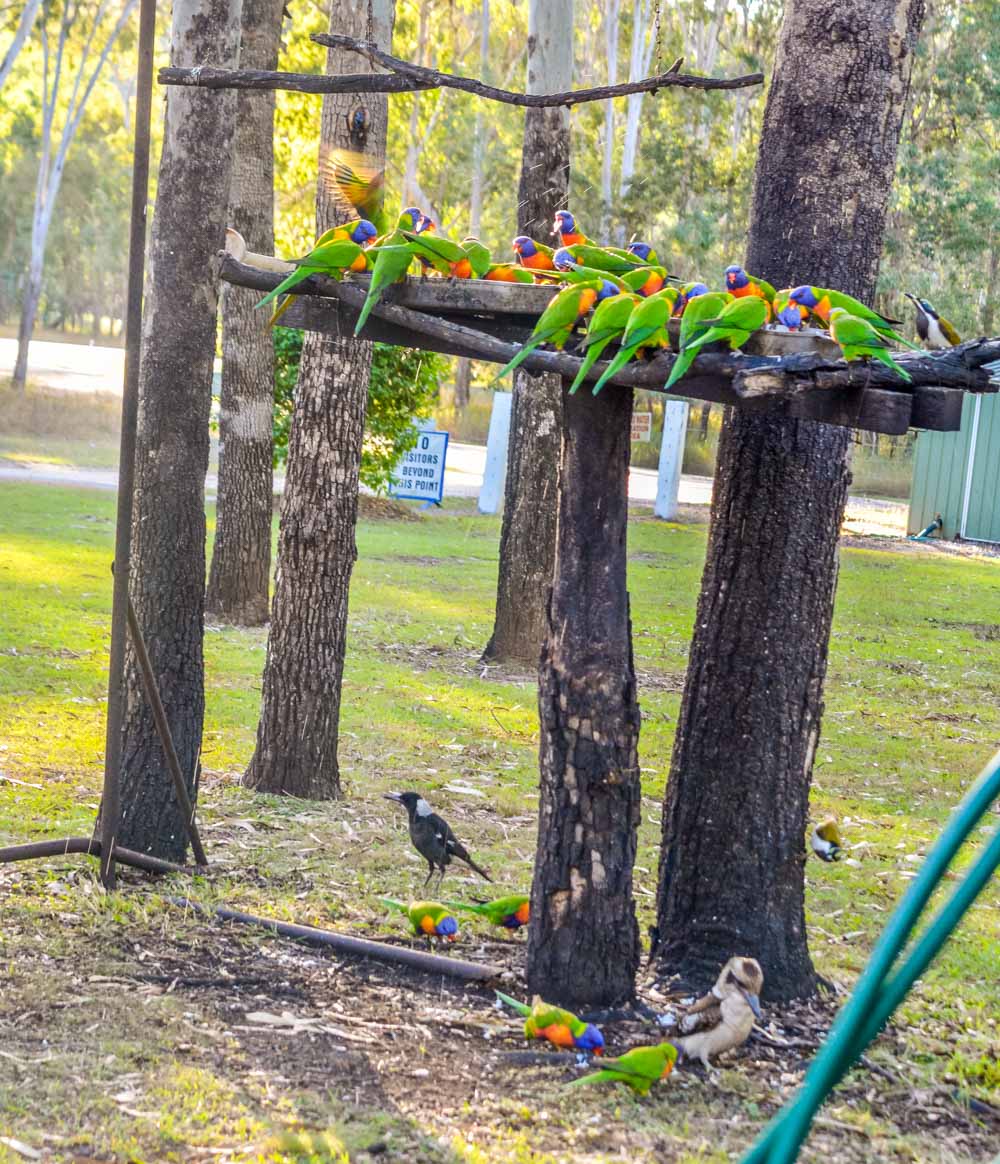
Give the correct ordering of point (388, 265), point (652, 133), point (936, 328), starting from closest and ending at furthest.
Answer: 1. point (388, 265)
2. point (936, 328)
3. point (652, 133)

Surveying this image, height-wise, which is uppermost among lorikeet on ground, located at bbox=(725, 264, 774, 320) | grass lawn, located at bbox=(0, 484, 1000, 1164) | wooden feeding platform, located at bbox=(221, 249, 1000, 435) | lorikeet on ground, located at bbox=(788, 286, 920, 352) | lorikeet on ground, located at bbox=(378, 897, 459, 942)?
lorikeet on ground, located at bbox=(725, 264, 774, 320)

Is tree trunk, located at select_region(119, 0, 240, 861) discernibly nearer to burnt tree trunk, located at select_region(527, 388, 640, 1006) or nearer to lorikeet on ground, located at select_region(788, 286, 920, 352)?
burnt tree trunk, located at select_region(527, 388, 640, 1006)

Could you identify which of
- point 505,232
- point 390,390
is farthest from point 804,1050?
point 505,232

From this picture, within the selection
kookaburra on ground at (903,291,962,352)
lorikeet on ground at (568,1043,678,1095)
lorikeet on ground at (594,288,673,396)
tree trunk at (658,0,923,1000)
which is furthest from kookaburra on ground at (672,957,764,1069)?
kookaburra on ground at (903,291,962,352)

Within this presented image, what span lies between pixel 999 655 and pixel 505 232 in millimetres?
32901

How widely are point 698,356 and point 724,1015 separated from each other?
1997 mm

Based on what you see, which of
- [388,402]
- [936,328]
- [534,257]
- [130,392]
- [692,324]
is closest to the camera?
[692,324]

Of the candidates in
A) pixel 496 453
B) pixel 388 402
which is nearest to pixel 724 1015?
pixel 388 402

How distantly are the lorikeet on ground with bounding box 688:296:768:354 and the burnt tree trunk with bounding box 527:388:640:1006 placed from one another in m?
0.54

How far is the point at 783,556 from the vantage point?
15.0 ft

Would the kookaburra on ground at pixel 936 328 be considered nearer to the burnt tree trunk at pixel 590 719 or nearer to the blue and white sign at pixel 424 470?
the burnt tree trunk at pixel 590 719

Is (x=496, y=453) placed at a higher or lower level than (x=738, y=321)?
lower

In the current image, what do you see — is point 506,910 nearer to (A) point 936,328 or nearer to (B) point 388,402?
(A) point 936,328

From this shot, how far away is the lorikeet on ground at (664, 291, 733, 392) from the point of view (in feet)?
12.3
